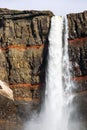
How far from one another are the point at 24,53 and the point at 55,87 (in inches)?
397

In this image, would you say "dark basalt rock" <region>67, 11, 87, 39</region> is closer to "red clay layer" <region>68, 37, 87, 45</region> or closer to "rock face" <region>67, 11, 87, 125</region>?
"rock face" <region>67, 11, 87, 125</region>

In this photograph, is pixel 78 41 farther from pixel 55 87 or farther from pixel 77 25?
pixel 55 87

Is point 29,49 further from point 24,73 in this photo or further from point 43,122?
point 43,122

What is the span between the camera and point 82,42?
283 ft

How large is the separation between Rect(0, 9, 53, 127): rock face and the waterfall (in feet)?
4.77

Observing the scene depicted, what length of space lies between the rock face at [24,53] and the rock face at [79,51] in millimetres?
5484

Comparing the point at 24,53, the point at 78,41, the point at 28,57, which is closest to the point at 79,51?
the point at 78,41

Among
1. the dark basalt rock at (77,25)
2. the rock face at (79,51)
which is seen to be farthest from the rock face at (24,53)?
the rock face at (79,51)

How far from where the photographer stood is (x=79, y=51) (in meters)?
85.9

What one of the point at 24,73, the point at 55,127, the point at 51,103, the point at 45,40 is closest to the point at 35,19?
the point at 45,40

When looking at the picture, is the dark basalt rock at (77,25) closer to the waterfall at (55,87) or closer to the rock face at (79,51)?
the rock face at (79,51)

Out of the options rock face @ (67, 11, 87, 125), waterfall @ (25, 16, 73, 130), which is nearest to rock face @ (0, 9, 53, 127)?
waterfall @ (25, 16, 73, 130)

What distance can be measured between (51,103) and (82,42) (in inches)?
499

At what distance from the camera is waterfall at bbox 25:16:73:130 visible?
83.0 meters
